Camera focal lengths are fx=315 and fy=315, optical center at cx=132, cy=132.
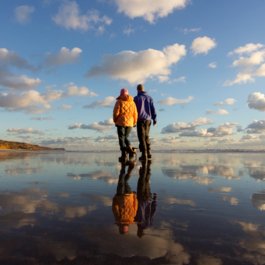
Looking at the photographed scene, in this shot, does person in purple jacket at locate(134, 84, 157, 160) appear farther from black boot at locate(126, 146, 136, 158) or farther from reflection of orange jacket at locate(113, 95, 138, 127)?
reflection of orange jacket at locate(113, 95, 138, 127)

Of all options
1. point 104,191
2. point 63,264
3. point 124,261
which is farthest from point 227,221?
point 104,191

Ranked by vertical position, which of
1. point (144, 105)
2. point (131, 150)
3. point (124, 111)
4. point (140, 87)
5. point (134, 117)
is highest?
point (140, 87)

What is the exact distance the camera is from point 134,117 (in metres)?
10.3

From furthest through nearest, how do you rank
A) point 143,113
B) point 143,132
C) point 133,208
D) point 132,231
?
point 143,132 < point 143,113 < point 133,208 < point 132,231

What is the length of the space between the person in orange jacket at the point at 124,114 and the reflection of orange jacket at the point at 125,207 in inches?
238

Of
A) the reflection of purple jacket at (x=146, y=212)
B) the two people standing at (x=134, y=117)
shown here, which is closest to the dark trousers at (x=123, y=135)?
the two people standing at (x=134, y=117)

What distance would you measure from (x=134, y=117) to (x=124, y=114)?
17.3 inches

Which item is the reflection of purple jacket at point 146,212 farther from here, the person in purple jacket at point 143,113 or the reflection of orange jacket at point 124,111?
the person in purple jacket at point 143,113

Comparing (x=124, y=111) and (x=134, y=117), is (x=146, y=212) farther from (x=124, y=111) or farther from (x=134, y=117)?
(x=134, y=117)

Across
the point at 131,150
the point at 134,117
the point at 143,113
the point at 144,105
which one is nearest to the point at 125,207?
the point at 134,117

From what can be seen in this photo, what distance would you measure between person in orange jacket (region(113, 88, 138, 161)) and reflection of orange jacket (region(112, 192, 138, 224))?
6.05m

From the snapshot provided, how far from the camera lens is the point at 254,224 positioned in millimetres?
2533

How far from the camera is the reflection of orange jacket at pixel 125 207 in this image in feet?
8.60

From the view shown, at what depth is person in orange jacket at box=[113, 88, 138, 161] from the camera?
9.99m
